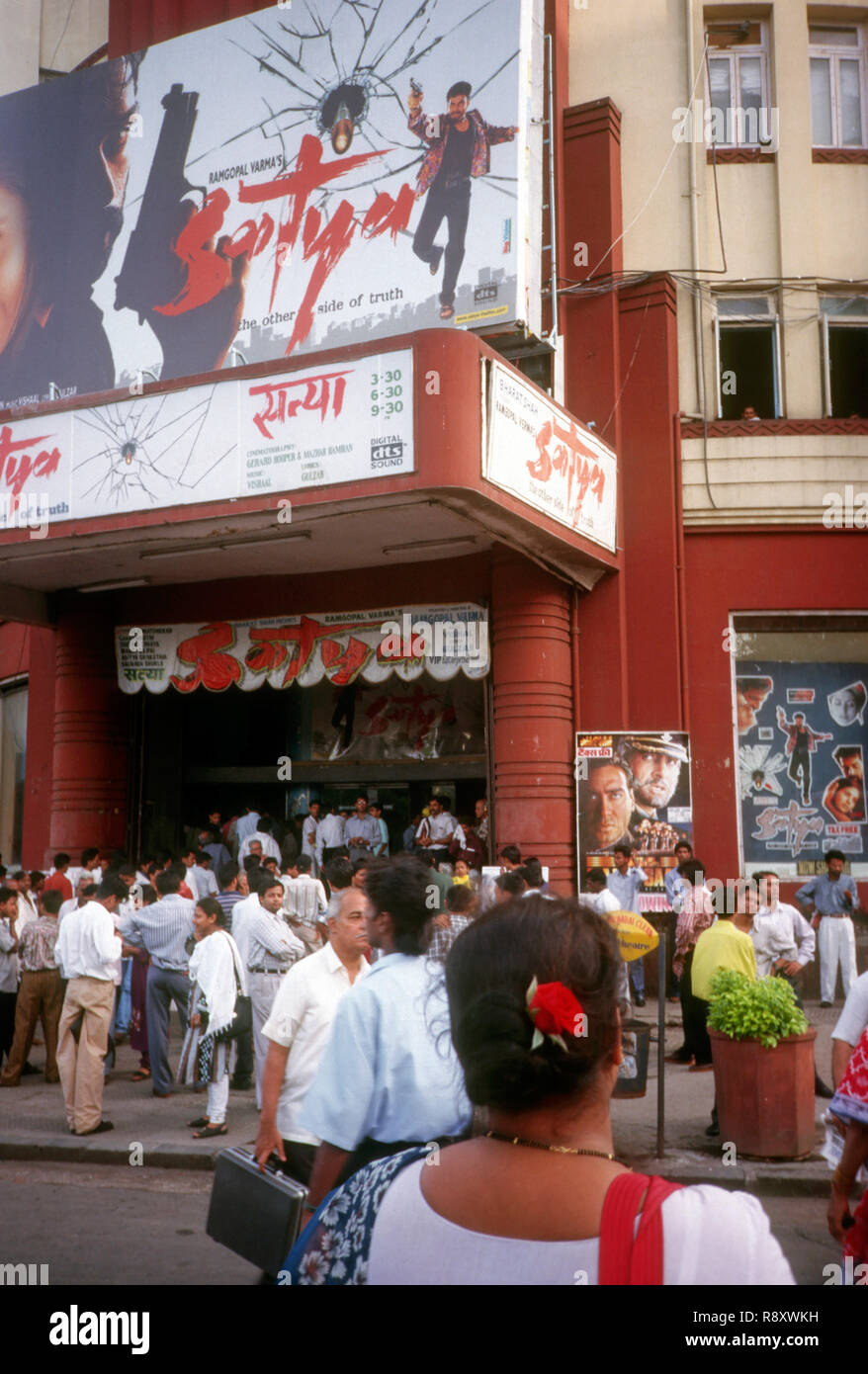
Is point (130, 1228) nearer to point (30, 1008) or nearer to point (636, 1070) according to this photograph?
point (636, 1070)

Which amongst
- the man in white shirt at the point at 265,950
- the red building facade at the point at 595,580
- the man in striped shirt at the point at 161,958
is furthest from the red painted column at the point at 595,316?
the man in striped shirt at the point at 161,958

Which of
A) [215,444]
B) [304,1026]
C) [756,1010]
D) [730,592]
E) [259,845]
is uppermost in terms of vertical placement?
[215,444]

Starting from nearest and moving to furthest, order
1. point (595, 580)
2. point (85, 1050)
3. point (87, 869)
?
point (85, 1050) → point (87, 869) → point (595, 580)

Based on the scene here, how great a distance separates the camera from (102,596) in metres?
17.2

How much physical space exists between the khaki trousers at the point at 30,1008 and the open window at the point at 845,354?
38.4ft

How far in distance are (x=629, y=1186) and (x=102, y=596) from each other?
53.8ft

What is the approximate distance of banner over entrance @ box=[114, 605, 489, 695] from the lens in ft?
48.7

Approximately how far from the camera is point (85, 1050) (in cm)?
893

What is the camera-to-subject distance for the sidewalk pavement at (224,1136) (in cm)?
745

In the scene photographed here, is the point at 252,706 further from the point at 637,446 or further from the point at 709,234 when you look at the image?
the point at 709,234

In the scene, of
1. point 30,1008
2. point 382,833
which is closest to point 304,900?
point 30,1008

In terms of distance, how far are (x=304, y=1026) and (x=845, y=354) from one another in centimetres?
1350

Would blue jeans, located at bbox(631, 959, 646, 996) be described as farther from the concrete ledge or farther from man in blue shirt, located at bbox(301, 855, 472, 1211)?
man in blue shirt, located at bbox(301, 855, 472, 1211)
